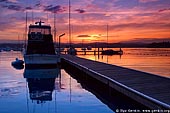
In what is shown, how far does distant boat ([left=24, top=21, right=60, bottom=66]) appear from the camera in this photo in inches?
A: 984

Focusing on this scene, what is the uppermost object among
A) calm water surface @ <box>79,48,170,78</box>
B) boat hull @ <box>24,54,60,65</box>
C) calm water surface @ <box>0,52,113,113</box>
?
boat hull @ <box>24,54,60,65</box>

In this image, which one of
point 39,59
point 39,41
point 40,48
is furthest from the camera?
point 39,41

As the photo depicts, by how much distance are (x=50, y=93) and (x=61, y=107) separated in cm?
287

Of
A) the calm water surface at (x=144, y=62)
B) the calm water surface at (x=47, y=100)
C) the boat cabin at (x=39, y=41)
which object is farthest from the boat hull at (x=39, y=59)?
the calm water surface at (x=47, y=100)

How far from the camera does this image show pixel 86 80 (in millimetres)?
18328

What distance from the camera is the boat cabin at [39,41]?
85.9 feet

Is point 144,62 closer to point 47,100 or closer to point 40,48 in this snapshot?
point 40,48

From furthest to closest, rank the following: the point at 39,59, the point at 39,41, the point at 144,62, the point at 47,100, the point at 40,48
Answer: the point at 144,62 → the point at 39,41 → the point at 40,48 → the point at 39,59 → the point at 47,100

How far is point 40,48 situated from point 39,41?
72 cm

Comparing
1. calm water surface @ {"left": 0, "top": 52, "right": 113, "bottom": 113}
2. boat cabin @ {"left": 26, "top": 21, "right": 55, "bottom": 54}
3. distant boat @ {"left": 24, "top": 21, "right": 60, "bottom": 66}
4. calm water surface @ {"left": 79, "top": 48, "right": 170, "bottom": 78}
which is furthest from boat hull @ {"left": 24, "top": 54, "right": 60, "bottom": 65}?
calm water surface @ {"left": 0, "top": 52, "right": 113, "bottom": 113}

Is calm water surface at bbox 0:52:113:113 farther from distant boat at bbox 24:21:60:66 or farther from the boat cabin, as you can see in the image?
the boat cabin

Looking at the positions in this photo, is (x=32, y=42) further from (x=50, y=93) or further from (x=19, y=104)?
(x=19, y=104)

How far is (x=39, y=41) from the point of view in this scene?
26.7 m

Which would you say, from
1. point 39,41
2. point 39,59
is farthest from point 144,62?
point 39,59
